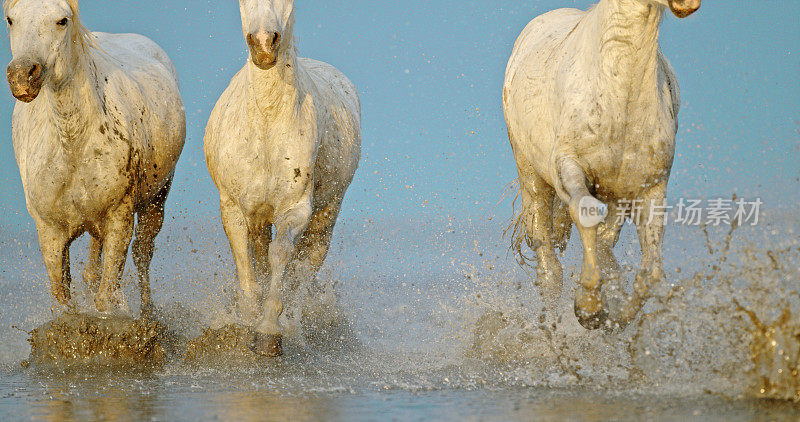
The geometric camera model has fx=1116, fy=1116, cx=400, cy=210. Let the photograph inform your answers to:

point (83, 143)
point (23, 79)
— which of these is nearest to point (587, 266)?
point (23, 79)

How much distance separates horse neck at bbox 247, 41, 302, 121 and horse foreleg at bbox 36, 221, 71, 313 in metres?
1.72

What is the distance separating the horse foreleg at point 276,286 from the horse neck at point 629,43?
2.10 meters

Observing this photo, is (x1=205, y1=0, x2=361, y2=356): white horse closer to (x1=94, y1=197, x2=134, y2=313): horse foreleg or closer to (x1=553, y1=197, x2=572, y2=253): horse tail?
(x1=94, y1=197, x2=134, y2=313): horse foreleg

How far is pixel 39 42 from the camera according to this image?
268 inches

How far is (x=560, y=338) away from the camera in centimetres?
677

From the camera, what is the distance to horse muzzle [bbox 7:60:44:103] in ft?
21.1

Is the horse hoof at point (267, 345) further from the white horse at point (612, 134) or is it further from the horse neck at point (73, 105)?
the horse neck at point (73, 105)

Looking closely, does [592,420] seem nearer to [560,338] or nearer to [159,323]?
[560,338]

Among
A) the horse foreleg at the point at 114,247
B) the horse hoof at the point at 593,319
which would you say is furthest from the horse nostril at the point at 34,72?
the horse hoof at the point at 593,319

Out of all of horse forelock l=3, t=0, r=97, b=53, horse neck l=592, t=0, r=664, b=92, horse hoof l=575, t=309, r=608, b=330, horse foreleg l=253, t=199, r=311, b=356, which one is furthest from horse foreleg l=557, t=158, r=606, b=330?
horse forelock l=3, t=0, r=97, b=53

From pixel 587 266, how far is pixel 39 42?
11.7ft

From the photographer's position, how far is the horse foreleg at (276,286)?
6543 mm

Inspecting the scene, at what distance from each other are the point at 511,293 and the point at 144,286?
9.14 ft

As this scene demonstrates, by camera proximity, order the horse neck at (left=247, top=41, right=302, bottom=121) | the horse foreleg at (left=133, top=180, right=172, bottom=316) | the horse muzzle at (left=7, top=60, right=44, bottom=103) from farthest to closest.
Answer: the horse foreleg at (left=133, top=180, right=172, bottom=316), the horse neck at (left=247, top=41, right=302, bottom=121), the horse muzzle at (left=7, top=60, right=44, bottom=103)
